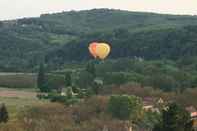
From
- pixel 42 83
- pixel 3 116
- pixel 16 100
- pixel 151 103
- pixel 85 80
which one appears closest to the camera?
pixel 3 116

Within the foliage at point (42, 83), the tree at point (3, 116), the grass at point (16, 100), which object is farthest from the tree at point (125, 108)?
the foliage at point (42, 83)

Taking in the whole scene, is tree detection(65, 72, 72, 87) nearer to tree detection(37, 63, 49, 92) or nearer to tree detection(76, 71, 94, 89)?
tree detection(76, 71, 94, 89)

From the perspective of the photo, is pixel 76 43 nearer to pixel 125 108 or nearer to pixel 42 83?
pixel 42 83

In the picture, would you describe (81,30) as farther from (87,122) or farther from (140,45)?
(87,122)

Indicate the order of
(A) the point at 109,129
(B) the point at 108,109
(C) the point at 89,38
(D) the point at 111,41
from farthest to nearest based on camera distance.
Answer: (C) the point at 89,38
(D) the point at 111,41
(B) the point at 108,109
(A) the point at 109,129

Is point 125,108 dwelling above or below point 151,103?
above

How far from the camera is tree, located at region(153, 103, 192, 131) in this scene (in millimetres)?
29422

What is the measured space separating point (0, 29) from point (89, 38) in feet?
136

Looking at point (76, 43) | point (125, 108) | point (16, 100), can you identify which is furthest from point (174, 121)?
point (76, 43)

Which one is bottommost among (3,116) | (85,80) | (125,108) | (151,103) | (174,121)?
(85,80)

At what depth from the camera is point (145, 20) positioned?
19312 centimetres

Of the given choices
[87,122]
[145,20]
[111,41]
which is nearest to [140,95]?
[87,122]

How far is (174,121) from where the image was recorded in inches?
1168

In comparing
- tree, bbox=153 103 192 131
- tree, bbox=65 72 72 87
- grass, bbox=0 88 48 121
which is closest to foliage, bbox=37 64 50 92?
grass, bbox=0 88 48 121
